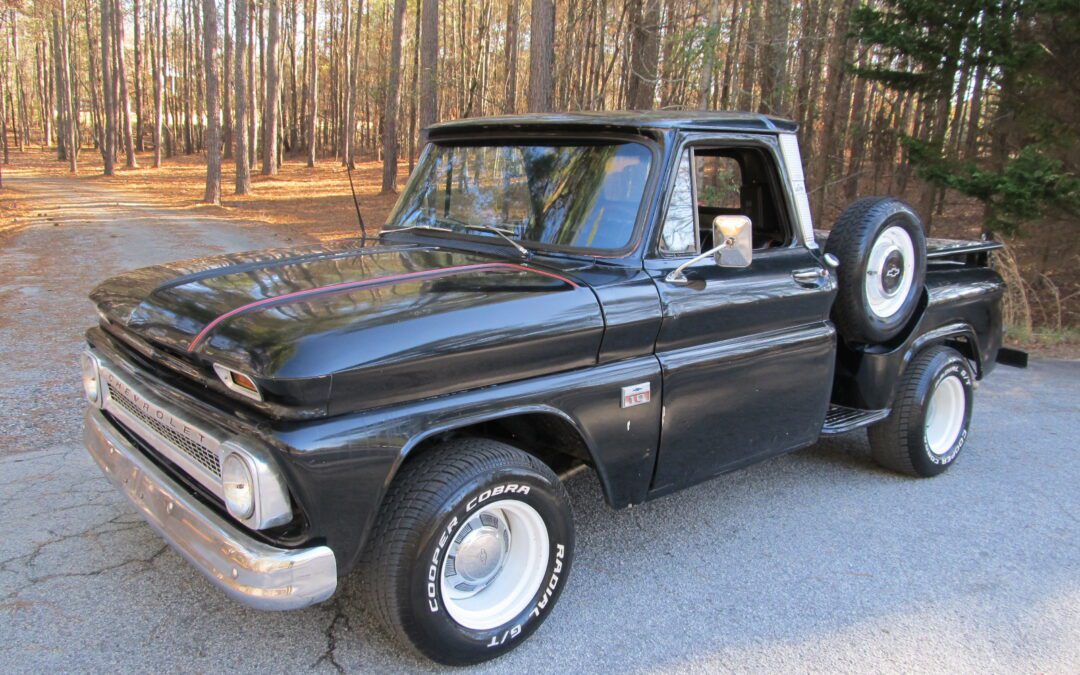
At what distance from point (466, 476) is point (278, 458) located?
0.63m

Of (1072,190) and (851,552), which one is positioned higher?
(1072,190)

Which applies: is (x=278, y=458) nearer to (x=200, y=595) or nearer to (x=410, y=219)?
(x=200, y=595)

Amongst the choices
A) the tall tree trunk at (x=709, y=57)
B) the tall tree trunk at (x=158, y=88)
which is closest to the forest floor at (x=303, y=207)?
the tall tree trunk at (x=158, y=88)

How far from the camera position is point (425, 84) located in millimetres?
18812

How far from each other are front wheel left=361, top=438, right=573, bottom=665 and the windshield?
1.10 m

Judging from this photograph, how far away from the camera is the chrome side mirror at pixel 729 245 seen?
3064 millimetres

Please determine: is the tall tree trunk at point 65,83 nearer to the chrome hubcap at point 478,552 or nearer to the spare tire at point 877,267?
the spare tire at point 877,267

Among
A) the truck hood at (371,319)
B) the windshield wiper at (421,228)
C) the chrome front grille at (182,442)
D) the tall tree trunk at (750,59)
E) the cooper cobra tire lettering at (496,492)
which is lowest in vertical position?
the cooper cobra tire lettering at (496,492)

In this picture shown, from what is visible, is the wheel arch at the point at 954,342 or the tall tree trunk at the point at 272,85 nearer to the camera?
the wheel arch at the point at 954,342

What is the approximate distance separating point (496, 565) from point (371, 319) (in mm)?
1092

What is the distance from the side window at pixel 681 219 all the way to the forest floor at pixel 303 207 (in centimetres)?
318

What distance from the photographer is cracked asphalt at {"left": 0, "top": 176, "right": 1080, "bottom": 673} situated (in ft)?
9.20

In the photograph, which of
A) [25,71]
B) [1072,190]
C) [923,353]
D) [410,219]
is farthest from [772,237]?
[25,71]

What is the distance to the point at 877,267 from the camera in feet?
13.1
